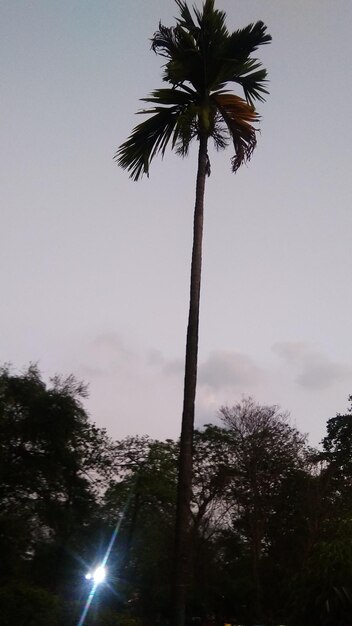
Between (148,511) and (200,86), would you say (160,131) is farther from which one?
(148,511)

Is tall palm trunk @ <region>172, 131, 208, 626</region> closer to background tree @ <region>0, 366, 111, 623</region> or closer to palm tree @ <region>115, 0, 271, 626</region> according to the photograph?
palm tree @ <region>115, 0, 271, 626</region>

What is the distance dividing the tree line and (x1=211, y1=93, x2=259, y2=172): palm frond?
12.5 meters

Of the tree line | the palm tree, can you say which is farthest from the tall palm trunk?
the tree line

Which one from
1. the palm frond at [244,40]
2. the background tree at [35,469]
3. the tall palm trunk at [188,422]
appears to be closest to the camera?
the tall palm trunk at [188,422]

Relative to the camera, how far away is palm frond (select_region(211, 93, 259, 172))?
12.8 meters

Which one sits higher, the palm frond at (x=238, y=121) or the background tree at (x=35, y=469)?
the palm frond at (x=238, y=121)

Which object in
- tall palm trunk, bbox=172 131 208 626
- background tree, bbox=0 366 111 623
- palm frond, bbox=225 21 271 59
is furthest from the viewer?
background tree, bbox=0 366 111 623

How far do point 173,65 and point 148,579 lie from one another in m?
47.0

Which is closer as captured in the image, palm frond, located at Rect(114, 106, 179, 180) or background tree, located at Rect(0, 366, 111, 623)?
→ palm frond, located at Rect(114, 106, 179, 180)

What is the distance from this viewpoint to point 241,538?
39.6 metres

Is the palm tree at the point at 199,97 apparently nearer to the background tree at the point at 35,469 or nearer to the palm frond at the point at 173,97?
the palm frond at the point at 173,97

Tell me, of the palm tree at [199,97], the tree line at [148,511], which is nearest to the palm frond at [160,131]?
the palm tree at [199,97]

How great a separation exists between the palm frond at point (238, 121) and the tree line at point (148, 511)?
1252cm

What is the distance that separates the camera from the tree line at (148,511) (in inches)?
826
